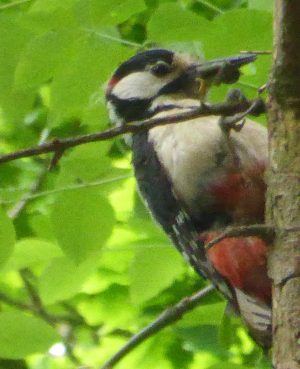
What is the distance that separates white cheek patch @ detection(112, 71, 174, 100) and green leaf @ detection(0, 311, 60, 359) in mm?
1053

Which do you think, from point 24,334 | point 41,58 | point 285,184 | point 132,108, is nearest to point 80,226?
point 24,334

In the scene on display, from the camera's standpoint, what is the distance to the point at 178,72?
3277 millimetres

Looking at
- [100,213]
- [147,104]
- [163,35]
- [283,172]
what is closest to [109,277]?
[147,104]

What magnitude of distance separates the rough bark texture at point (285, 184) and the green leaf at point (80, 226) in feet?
2.22

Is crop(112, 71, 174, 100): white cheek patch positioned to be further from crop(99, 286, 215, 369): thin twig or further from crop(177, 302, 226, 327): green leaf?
crop(177, 302, 226, 327): green leaf

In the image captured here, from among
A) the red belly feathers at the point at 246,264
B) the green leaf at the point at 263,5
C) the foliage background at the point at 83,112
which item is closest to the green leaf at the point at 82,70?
the foliage background at the point at 83,112

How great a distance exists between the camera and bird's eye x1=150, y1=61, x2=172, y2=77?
3309 millimetres

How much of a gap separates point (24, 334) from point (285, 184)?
98cm

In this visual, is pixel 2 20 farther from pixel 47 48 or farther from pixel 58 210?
pixel 58 210

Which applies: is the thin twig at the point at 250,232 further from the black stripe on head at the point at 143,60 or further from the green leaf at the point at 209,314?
the black stripe on head at the point at 143,60

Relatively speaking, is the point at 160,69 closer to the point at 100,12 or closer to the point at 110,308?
the point at 100,12

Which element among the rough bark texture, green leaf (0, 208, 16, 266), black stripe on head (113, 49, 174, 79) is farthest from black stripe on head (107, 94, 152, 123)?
the rough bark texture

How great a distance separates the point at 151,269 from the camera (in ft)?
9.15

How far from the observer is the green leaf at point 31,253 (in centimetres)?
289
